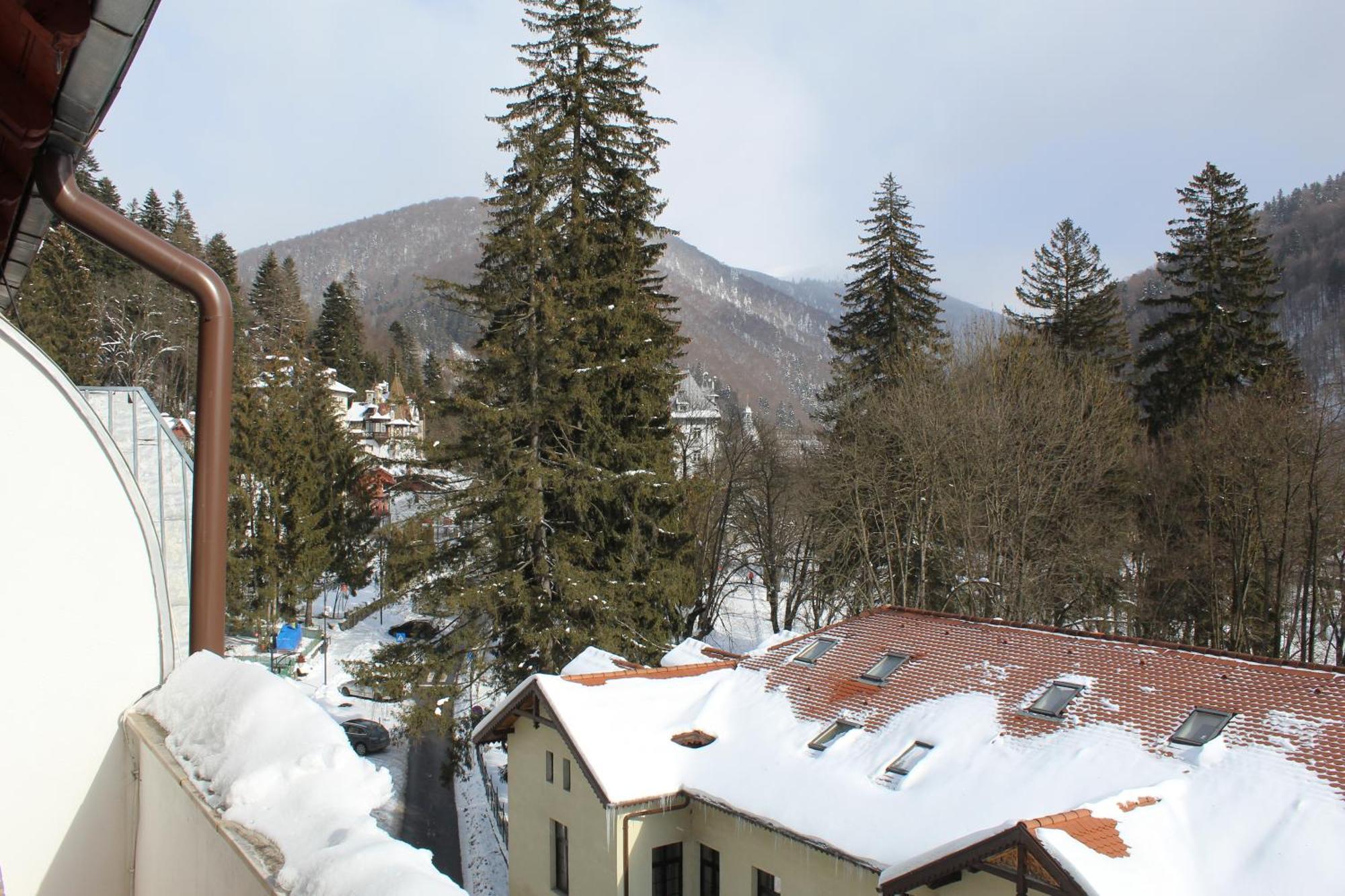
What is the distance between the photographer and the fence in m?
18.9

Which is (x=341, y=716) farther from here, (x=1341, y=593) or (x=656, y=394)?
(x=1341, y=593)

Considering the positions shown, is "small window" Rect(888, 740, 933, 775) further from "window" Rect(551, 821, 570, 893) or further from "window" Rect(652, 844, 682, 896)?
"window" Rect(551, 821, 570, 893)

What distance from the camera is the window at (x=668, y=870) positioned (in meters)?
12.9

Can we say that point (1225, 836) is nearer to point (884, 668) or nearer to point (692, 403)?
point (884, 668)

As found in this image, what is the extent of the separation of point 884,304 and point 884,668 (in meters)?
17.4

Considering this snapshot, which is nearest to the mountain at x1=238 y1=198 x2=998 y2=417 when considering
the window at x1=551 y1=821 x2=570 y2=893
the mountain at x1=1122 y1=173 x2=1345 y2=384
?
the mountain at x1=1122 y1=173 x2=1345 y2=384

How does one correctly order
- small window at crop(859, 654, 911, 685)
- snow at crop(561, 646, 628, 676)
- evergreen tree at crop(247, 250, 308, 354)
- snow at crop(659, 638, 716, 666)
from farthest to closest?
1. evergreen tree at crop(247, 250, 308, 354)
2. snow at crop(659, 638, 716, 666)
3. snow at crop(561, 646, 628, 676)
4. small window at crop(859, 654, 911, 685)

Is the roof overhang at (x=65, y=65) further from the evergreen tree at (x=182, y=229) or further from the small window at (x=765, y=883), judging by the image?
the evergreen tree at (x=182, y=229)

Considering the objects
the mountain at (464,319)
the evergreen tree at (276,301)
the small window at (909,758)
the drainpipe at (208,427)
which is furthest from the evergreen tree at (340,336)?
the drainpipe at (208,427)

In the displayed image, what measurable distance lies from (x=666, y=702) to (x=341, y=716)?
13.8 meters

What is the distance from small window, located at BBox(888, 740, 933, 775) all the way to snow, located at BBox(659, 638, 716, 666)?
6632mm

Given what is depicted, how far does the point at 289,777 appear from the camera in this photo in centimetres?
269

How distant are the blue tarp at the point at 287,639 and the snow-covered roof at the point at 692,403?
1350 cm

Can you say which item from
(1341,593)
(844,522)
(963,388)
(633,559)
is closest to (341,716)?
(633,559)
